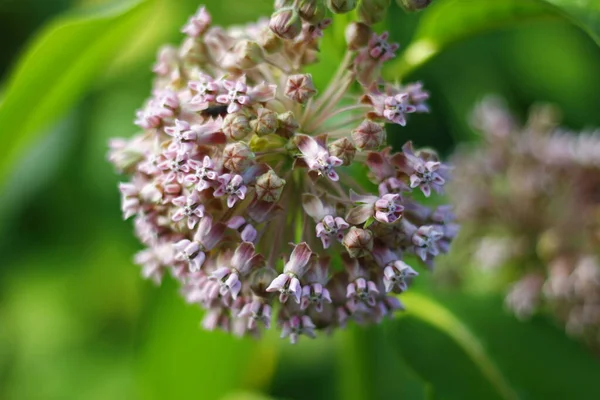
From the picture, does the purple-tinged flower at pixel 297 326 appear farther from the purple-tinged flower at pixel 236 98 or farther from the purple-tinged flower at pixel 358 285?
the purple-tinged flower at pixel 236 98

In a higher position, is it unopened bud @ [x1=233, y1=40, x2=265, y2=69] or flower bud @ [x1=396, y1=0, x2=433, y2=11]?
flower bud @ [x1=396, y1=0, x2=433, y2=11]

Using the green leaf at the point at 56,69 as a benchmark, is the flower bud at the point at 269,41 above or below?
above

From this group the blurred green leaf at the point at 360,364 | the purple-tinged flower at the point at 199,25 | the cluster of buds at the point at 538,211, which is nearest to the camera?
the purple-tinged flower at the point at 199,25

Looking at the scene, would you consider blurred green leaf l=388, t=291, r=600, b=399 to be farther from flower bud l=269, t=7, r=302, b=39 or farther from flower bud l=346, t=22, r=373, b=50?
flower bud l=269, t=7, r=302, b=39

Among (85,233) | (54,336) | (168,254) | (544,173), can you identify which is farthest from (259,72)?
(54,336)

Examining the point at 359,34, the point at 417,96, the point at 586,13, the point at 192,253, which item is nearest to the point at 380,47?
the point at 359,34

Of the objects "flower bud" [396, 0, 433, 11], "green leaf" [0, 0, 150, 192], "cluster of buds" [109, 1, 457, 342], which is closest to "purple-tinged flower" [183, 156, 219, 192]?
"cluster of buds" [109, 1, 457, 342]

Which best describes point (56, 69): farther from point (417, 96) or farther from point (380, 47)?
point (417, 96)

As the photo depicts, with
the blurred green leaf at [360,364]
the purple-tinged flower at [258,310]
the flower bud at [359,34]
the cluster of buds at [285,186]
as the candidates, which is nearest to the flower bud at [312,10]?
the cluster of buds at [285,186]
